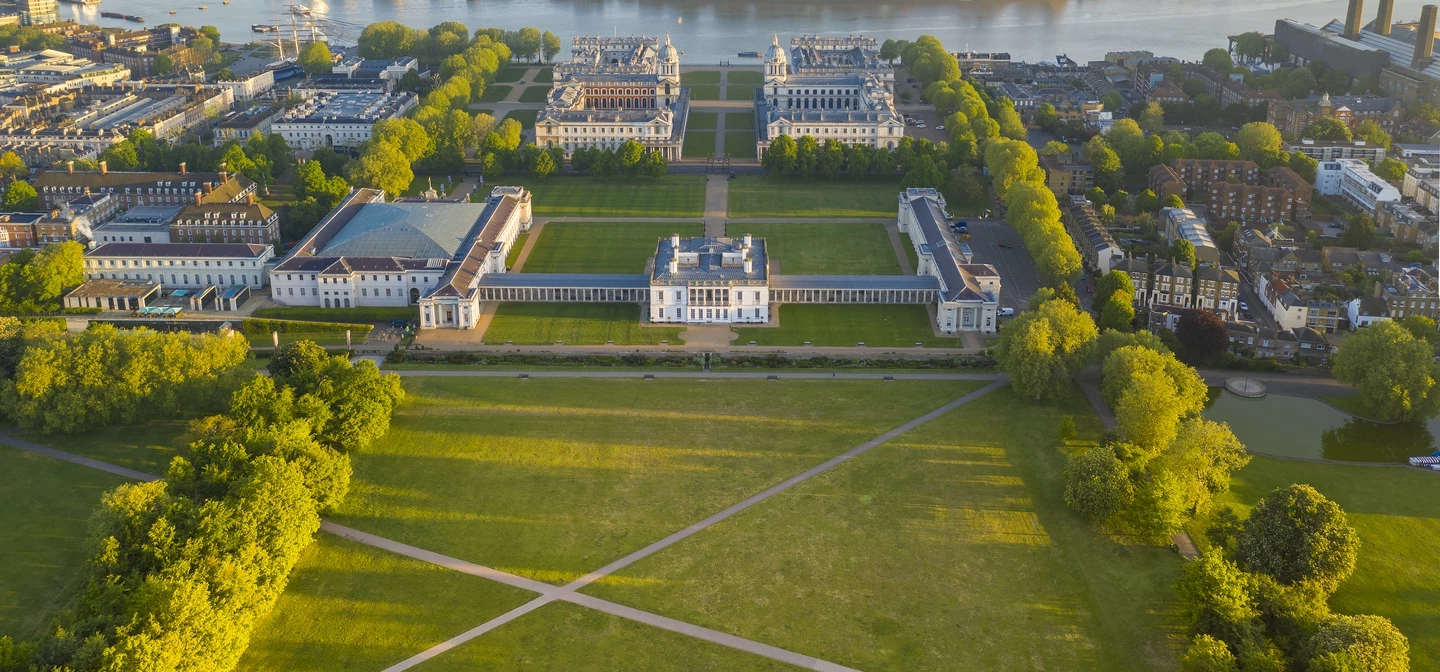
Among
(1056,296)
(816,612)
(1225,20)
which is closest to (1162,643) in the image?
(816,612)

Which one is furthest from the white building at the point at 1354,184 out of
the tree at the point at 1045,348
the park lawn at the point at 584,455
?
the park lawn at the point at 584,455

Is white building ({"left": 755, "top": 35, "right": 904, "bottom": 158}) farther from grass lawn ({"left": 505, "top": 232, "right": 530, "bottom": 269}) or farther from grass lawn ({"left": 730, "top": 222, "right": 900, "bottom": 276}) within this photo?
grass lawn ({"left": 505, "top": 232, "right": 530, "bottom": 269})

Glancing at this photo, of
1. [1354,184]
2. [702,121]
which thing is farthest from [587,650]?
[702,121]

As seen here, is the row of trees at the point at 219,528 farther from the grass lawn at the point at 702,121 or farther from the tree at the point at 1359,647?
the grass lawn at the point at 702,121

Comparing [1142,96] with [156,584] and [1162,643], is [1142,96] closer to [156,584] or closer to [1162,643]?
[1162,643]

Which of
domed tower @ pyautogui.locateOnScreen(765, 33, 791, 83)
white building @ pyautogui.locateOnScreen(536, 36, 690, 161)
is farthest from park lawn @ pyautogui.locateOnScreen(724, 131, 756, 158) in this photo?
domed tower @ pyautogui.locateOnScreen(765, 33, 791, 83)

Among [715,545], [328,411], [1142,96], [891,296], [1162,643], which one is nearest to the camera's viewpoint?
[1162,643]

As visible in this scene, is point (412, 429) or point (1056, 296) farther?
point (1056, 296)
